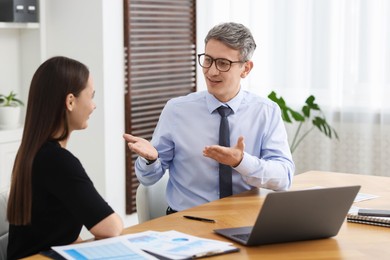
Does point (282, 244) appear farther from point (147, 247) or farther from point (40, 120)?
point (40, 120)

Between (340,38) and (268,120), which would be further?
(340,38)

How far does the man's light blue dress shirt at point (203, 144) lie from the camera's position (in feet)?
9.49

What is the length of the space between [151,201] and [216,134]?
383mm

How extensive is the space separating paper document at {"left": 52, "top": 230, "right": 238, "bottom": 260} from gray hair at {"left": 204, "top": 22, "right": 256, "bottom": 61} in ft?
3.36

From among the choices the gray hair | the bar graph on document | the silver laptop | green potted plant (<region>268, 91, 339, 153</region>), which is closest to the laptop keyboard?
the silver laptop

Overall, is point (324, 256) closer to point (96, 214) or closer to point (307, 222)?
point (307, 222)

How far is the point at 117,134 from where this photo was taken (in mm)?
4504

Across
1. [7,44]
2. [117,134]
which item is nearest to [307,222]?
[117,134]

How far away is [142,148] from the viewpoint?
105 inches

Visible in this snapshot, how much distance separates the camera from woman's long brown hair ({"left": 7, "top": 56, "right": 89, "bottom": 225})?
2158 mm

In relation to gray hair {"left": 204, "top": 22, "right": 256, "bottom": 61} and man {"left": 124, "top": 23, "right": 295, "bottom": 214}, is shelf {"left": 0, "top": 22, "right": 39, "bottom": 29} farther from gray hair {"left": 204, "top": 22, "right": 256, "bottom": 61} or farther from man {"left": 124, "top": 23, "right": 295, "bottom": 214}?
gray hair {"left": 204, "top": 22, "right": 256, "bottom": 61}

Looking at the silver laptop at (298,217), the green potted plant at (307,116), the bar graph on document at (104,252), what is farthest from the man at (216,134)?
the green potted plant at (307,116)

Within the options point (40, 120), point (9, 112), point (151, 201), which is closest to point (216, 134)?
point (151, 201)

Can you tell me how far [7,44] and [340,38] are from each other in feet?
7.15
